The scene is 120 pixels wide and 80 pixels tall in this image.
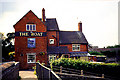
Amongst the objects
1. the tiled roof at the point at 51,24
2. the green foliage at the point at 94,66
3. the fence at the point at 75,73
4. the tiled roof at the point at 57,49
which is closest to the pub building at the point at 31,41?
the tiled roof at the point at 57,49

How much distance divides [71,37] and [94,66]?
16313mm

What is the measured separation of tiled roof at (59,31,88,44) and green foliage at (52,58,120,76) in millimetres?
12863

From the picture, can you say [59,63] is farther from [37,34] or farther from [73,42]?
[73,42]

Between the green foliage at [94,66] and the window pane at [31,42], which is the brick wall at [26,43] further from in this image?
the green foliage at [94,66]

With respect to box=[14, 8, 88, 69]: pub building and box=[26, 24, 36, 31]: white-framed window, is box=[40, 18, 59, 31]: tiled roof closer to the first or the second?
box=[14, 8, 88, 69]: pub building

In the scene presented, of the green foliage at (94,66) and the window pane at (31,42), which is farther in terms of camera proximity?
the window pane at (31,42)

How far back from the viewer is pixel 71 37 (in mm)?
36188

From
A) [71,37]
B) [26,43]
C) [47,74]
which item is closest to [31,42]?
[26,43]

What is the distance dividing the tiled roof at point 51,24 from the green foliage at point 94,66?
1300 cm

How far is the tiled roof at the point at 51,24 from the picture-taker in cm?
3317

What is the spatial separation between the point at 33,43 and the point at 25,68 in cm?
510

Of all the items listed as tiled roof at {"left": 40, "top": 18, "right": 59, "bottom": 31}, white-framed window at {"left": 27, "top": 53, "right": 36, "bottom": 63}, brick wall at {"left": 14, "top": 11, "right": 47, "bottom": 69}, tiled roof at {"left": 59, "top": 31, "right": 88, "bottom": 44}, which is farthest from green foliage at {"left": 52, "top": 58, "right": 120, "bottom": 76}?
tiled roof at {"left": 40, "top": 18, "right": 59, "bottom": 31}

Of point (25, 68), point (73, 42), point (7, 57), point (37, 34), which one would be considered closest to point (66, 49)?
point (73, 42)

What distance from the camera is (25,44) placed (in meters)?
28.1
